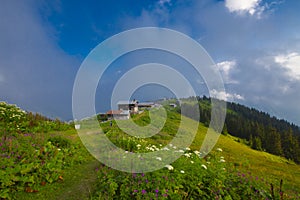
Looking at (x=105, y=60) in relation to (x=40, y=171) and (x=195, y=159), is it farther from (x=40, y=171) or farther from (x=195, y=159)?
(x=195, y=159)

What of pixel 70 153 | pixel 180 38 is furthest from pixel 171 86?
pixel 70 153

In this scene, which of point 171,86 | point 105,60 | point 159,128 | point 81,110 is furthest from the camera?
point 159,128

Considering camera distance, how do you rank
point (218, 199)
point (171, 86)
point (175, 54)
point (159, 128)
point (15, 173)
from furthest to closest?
1. point (159, 128)
2. point (171, 86)
3. point (175, 54)
4. point (15, 173)
5. point (218, 199)

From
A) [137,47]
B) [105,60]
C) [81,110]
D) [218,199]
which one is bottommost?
[218,199]

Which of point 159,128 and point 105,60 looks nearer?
point 105,60

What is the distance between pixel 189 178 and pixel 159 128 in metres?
14.1

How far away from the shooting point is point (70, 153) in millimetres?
8305

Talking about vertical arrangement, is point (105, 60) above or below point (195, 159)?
above

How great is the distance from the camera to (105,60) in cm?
649

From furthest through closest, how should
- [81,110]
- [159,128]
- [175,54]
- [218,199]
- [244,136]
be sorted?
1. [244,136]
2. [159,128]
3. [175,54]
4. [81,110]
5. [218,199]

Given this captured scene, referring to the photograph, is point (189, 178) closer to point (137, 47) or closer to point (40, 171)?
point (40, 171)

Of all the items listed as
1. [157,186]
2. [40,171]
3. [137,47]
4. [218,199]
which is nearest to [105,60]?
[137,47]

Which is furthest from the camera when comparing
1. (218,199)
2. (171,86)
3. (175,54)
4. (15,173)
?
(171,86)

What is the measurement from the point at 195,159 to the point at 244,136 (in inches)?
2947
